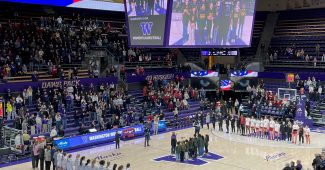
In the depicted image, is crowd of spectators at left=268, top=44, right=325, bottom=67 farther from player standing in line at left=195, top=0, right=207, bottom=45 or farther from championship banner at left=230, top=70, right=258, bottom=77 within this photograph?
player standing in line at left=195, top=0, right=207, bottom=45

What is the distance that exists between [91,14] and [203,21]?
16500mm

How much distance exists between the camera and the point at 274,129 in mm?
25078

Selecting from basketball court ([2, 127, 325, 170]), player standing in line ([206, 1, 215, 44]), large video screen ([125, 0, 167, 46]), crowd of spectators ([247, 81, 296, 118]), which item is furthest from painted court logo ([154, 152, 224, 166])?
crowd of spectators ([247, 81, 296, 118])

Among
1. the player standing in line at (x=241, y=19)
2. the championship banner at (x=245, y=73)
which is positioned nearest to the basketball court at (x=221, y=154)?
the player standing in line at (x=241, y=19)

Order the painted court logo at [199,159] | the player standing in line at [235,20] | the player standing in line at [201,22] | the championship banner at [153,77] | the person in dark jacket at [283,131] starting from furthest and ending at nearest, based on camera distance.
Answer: the championship banner at [153,77]
the player standing in line at [235,20]
the player standing in line at [201,22]
the person in dark jacket at [283,131]
the painted court logo at [199,159]

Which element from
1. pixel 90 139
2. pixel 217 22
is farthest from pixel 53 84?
pixel 217 22

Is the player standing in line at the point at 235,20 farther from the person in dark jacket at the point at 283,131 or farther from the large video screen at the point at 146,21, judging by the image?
the person in dark jacket at the point at 283,131

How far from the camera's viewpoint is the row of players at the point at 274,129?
2420 cm

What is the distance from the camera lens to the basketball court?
64.3 ft

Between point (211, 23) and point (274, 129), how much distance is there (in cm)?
733

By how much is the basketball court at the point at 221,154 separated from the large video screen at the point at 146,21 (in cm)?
575

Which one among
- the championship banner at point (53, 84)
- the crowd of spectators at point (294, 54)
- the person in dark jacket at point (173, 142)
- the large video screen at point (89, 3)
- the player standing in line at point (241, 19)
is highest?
the large video screen at point (89, 3)

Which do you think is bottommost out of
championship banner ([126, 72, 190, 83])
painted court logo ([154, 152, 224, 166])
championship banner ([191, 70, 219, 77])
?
painted court logo ([154, 152, 224, 166])

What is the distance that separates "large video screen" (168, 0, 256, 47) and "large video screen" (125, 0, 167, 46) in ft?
2.58
